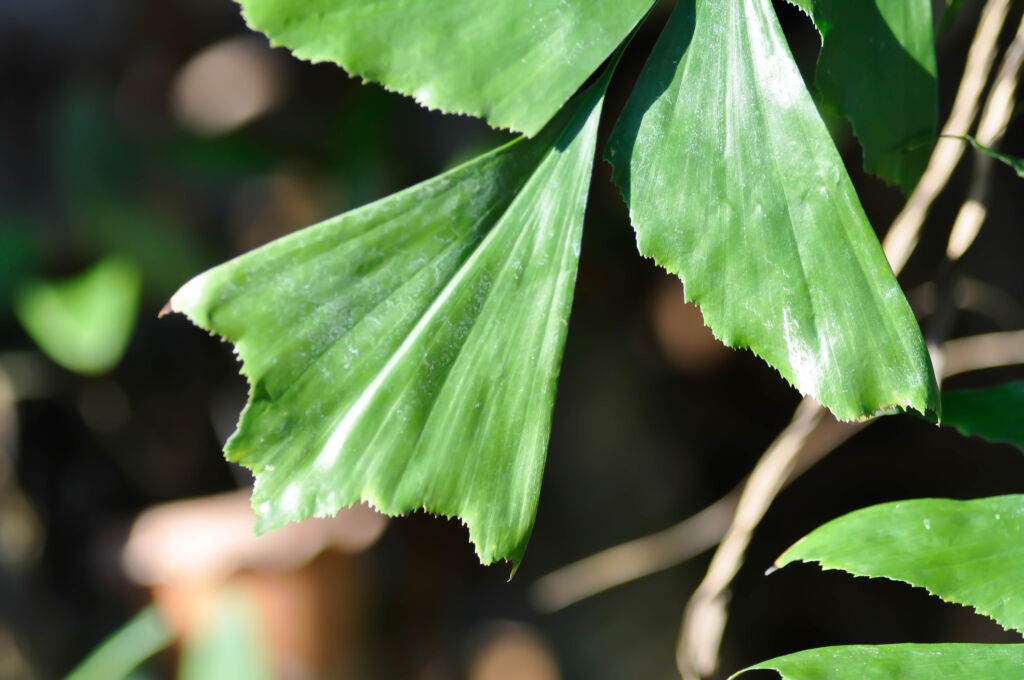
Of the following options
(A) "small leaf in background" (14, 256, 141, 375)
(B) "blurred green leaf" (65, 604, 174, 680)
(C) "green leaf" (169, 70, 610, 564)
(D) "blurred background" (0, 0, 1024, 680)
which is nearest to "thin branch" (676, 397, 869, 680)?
(C) "green leaf" (169, 70, 610, 564)

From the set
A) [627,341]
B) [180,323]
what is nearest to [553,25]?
[627,341]

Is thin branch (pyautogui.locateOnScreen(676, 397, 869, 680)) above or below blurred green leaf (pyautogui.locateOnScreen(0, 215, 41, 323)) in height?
below

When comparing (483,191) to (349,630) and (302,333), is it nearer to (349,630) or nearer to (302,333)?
(302,333)

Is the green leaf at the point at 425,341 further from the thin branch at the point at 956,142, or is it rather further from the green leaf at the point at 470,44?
the thin branch at the point at 956,142

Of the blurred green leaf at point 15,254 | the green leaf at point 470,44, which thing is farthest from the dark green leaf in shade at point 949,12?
the blurred green leaf at point 15,254

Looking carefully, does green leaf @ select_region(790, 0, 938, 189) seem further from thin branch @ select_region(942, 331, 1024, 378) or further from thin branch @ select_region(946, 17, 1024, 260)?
thin branch @ select_region(942, 331, 1024, 378)
